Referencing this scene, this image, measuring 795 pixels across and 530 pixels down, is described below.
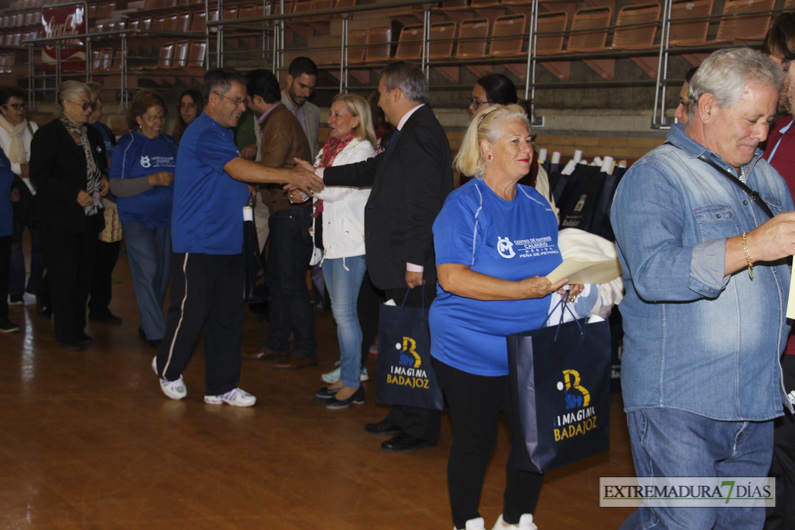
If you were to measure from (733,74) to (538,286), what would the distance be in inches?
36.5

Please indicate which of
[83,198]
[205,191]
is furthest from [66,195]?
[205,191]

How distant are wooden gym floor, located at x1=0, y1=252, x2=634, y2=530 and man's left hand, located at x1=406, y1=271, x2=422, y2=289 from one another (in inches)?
35.4

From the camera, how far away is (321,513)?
329 centimetres

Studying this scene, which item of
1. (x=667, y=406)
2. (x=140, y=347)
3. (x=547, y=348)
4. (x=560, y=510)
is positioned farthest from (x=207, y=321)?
(x=667, y=406)

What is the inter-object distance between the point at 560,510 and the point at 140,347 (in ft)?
12.2

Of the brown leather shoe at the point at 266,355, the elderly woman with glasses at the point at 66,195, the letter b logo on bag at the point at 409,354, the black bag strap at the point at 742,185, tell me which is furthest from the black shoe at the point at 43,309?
the black bag strap at the point at 742,185

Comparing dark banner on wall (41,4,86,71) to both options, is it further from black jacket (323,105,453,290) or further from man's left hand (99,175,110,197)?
black jacket (323,105,453,290)

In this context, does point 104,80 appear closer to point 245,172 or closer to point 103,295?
point 103,295

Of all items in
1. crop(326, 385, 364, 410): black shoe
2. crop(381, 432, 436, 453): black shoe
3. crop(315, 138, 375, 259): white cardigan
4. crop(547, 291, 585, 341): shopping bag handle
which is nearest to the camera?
crop(547, 291, 585, 341): shopping bag handle

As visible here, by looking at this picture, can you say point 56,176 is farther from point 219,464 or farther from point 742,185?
point 742,185

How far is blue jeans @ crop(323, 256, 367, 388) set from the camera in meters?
4.45

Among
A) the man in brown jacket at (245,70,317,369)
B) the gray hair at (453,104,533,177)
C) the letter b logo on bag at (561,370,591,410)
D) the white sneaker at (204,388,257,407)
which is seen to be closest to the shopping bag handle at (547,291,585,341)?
the letter b logo on bag at (561,370,591,410)

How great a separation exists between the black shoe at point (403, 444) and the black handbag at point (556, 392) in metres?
1.50

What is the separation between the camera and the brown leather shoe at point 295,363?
5523 millimetres
